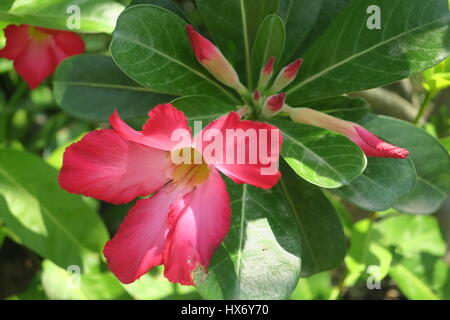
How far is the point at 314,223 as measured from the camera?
1100 millimetres

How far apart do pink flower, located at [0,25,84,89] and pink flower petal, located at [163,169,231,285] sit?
0.68m

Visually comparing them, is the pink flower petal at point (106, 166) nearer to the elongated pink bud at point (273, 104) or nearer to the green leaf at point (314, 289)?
the elongated pink bud at point (273, 104)

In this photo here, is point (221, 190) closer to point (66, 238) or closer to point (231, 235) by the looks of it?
point (231, 235)

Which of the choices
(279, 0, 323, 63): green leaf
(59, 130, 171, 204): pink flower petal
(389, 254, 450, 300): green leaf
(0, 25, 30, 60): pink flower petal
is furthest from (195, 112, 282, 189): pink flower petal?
(389, 254, 450, 300): green leaf

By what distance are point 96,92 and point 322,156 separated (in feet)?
1.69

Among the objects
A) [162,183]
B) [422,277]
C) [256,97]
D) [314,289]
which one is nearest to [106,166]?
[162,183]

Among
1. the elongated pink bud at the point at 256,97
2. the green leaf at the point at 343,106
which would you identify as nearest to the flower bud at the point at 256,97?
the elongated pink bud at the point at 256,97

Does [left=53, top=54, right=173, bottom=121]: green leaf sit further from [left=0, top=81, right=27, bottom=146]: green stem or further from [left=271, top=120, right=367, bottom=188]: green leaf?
[left=0, top=81, right=27, bottom=146]: green stem

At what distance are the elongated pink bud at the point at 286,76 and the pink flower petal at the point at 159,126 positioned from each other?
0.84ft

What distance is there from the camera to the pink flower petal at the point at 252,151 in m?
0.77

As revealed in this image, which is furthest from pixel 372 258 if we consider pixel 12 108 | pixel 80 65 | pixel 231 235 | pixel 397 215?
pixel 12 108

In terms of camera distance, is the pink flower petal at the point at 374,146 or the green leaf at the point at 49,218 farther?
the green leaf at the point at 49,218

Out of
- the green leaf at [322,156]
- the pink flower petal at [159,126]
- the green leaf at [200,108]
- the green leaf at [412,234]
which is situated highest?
the pink flower petal at [159,126]

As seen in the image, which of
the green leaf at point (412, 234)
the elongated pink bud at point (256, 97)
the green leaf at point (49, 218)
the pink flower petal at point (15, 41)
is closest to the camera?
the elongated pink bud at point (256, 97)
